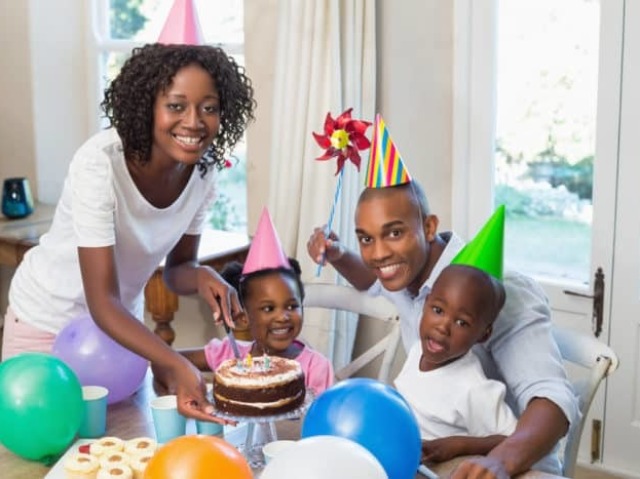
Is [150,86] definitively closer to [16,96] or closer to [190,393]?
[190,393]

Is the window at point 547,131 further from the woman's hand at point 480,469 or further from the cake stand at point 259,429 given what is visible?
the woman's hand at point 480,469

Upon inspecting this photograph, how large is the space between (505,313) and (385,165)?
331mm

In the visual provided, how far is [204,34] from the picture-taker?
3.61 metres

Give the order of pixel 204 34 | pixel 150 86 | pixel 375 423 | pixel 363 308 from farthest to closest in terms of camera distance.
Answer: pixel 204 34 < pixel 363 308 < pixel 150 86 < pixel 375 423

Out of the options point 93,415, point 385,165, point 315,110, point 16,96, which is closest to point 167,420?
point 93,415

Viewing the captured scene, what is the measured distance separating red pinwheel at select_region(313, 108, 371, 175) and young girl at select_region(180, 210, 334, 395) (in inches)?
8.4

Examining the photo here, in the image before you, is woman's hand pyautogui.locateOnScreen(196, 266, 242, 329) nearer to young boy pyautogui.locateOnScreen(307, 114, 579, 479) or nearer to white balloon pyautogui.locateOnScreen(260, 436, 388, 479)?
young boy pyautogui.locateOnScreen(307, 114, 579, 479)

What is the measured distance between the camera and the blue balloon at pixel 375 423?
56.4 inches

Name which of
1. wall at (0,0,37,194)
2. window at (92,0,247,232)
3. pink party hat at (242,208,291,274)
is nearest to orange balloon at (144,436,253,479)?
pink party hat at (242,208,291,274)

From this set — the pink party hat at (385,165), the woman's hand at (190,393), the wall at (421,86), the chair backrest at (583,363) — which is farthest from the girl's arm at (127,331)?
the wall at (421,86)

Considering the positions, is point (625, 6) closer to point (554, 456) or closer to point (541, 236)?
point (541, 236)

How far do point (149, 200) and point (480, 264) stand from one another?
28.9 inches

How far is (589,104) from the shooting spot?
3.00 metres

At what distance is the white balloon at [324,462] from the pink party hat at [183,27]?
3.24 feet
